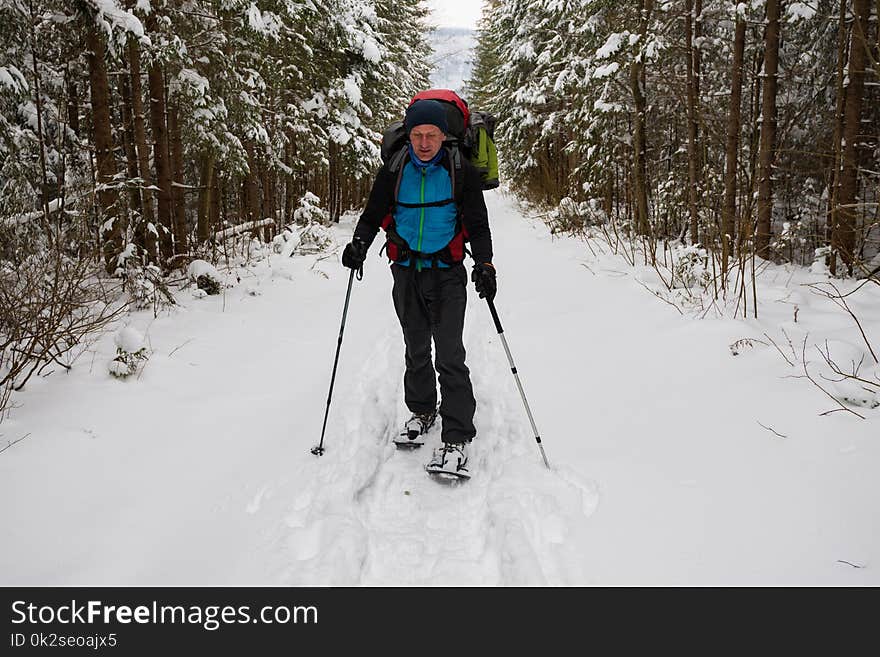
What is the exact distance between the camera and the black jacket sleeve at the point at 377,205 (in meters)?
3.65

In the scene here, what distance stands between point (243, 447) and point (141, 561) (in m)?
1.25

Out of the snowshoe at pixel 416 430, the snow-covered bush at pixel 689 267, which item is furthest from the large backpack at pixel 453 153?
the snow-covered bush at pixel 689 267

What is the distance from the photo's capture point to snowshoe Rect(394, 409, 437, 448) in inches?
157

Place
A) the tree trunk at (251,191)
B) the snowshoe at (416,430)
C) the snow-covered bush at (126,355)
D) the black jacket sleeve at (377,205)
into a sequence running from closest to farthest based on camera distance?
the black jacket sleeve at (377,205) < the snowshoe at (416,430) < the snow-covered bush at (126,355) < the tree trunk at (251,191)

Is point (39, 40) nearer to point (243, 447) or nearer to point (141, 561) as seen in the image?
point (243, 447)

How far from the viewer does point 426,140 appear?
3395mm

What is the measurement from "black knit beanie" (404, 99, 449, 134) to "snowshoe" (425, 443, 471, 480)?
2.15 meters

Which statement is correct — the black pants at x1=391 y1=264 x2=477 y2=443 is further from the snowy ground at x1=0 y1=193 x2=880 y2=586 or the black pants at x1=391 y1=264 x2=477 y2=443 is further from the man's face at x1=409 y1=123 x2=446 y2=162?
the man's face at x1=409 y1=123 x2=446 y2=162

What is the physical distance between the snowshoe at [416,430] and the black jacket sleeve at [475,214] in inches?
54.6

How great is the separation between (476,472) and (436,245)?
1.58 metres

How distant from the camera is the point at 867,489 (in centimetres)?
280

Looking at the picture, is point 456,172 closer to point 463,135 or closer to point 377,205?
point 463,135

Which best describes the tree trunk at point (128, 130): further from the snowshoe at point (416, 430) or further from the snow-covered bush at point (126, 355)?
the snowshoe at point (416, 430)

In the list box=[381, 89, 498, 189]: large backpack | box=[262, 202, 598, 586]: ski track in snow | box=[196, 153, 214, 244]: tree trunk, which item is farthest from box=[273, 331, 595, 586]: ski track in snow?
box=[196, 153, 214, 244]: tree trunk
